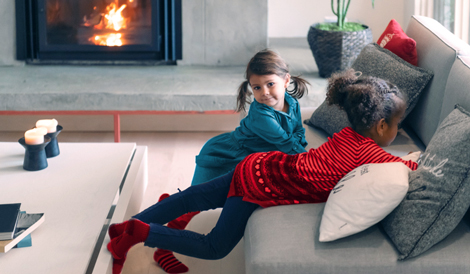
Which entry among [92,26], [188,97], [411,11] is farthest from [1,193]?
[411,11]

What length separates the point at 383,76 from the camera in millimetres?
2094

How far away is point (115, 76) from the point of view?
325cm

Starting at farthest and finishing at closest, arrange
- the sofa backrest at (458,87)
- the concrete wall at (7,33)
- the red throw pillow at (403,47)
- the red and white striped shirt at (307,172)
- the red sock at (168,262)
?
1. the concrete wall at (7,33)
2. the red throw pillow at (403,47)
3. the red sock at (168,262)
4. the sofa backrest at (458,87)
5. the red and white striped shirt at (307,172)

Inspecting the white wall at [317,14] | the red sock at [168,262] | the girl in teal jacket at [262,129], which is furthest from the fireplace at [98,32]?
the red sock at [168,262]

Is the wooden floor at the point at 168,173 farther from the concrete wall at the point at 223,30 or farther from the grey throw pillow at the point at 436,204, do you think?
the grey throw pillow at the point at 436,204

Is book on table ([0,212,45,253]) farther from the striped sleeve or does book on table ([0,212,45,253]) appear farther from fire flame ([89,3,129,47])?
fire flame ([89,3,129,47])

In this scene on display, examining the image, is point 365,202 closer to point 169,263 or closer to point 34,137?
point 169,263

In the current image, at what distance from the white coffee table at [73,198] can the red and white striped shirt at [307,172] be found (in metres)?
0.45

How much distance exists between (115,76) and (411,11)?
239cm

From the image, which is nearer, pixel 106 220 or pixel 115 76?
pixel 106 220

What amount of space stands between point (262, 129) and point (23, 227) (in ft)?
3.02

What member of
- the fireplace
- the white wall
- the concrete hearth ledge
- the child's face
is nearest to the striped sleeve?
the child's face

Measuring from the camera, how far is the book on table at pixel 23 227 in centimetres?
139

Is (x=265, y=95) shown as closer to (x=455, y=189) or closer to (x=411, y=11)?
(x=455, y=189)
